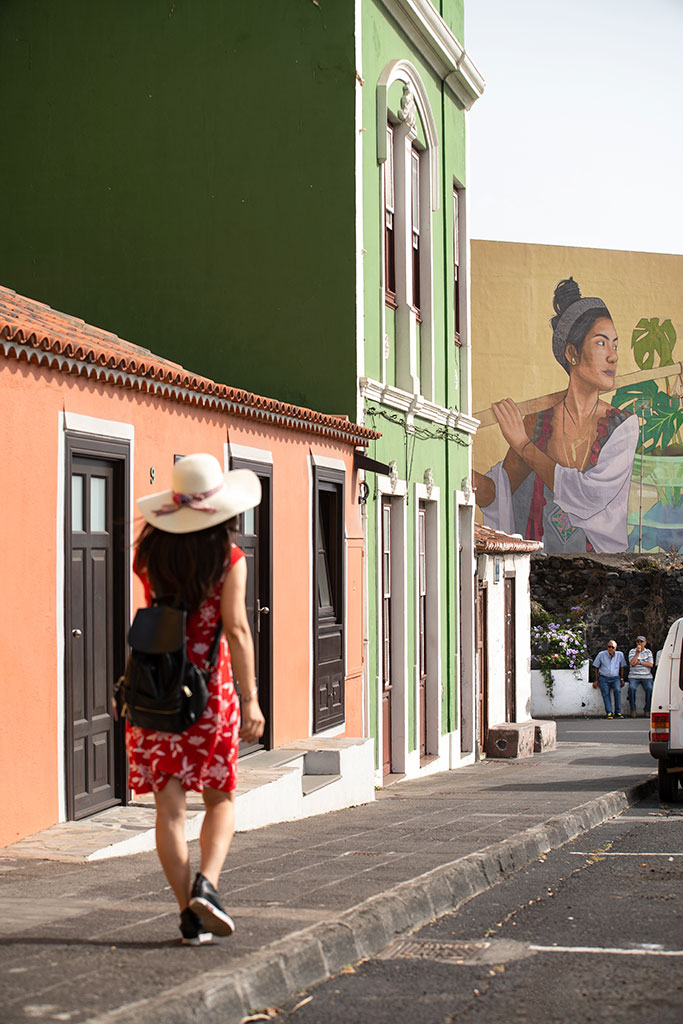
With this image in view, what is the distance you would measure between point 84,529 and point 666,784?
26.8 ft

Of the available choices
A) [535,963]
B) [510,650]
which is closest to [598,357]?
[510,650]

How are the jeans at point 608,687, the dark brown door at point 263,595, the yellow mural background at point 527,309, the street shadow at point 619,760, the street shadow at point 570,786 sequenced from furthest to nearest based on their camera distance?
the yellow mural background at point 527,309 → the jeans at point 608,687 → the street shadow at point 619,760 → the street shadow at point 570,786 → the dark brown door at point 263,595

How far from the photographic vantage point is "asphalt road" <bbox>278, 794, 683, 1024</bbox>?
518 cm

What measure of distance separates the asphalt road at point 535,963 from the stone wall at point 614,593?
26.3 m

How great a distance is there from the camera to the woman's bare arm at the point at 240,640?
561 centimetres

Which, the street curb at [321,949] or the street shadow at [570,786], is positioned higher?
the street curb at [321,949]

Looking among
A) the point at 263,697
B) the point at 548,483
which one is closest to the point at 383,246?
the point at 263,697

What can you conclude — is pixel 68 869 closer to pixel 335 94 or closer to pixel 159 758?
pixel 159 758

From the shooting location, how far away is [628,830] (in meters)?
12.1

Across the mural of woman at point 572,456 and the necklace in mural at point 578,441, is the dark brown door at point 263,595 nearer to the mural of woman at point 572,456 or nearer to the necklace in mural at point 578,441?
the mural of woman at point 572,456

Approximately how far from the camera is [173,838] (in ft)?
18.0

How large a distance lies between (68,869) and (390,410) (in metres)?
10.5

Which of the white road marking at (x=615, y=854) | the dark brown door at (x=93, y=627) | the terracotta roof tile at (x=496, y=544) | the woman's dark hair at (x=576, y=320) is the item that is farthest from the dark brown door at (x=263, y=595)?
the woman's dark hair at (x=576, y=320)

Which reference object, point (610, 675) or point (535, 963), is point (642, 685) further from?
point (535, 963)
